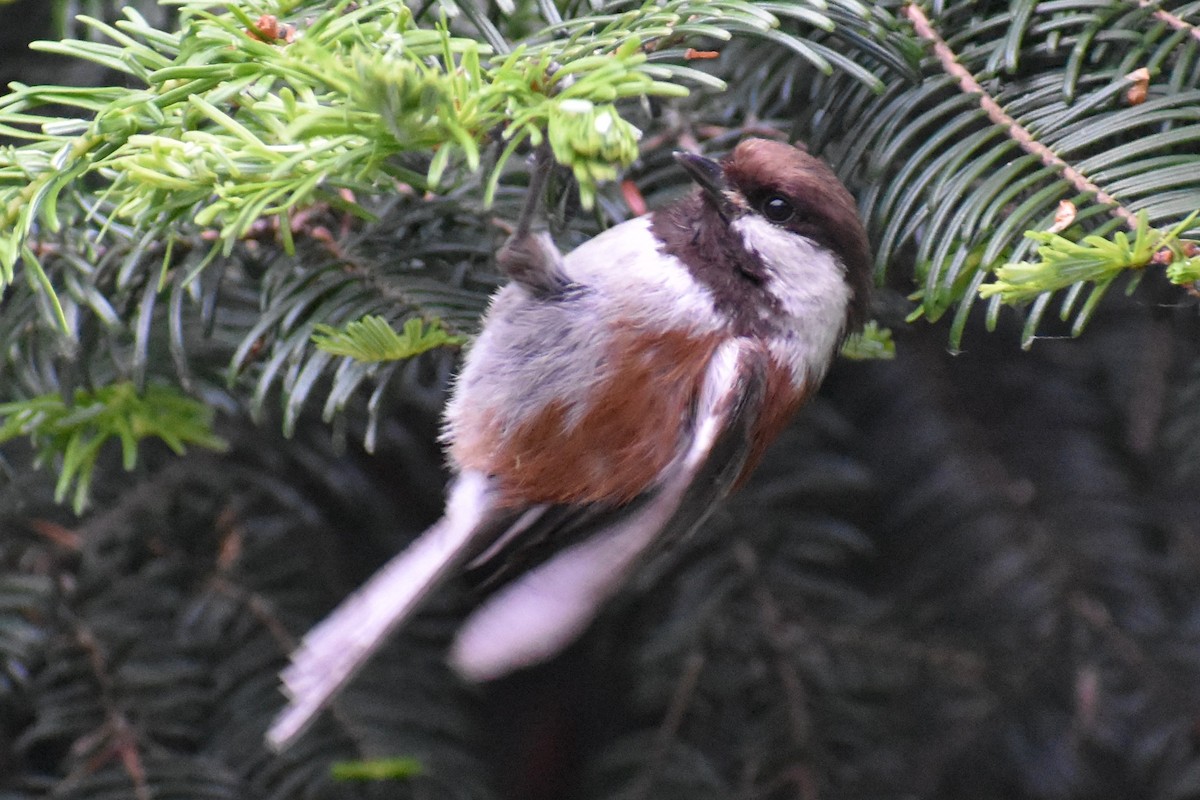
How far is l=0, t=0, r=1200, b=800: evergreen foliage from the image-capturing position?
60 centimetres

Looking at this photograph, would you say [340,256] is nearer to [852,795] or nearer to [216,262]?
[216,262]

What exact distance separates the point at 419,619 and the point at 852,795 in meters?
0.47

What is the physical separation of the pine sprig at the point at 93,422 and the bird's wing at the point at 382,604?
0.20m

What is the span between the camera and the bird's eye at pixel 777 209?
2.90 ft

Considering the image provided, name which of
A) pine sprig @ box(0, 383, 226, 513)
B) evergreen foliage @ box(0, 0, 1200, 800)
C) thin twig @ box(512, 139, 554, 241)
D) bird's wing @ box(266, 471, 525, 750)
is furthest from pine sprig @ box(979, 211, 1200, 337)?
pine sprig @ box(0, 383, 226, 513)

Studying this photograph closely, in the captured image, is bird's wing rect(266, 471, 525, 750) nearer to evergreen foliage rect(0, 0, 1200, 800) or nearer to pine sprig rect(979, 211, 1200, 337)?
evergreen foliage rect(0, 0, 1200, 800)

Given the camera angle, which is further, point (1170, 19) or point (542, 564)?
point (542, 564)

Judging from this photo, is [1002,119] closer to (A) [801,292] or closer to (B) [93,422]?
(A) [801,292]

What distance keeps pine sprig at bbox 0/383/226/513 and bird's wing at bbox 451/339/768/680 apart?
0.28m

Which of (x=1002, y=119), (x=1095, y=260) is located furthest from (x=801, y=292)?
(x=1095, y=260)

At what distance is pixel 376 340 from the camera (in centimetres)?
73

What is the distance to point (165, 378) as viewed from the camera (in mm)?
895

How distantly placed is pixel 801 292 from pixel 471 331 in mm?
296

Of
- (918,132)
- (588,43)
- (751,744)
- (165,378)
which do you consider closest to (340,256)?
(165,378)
